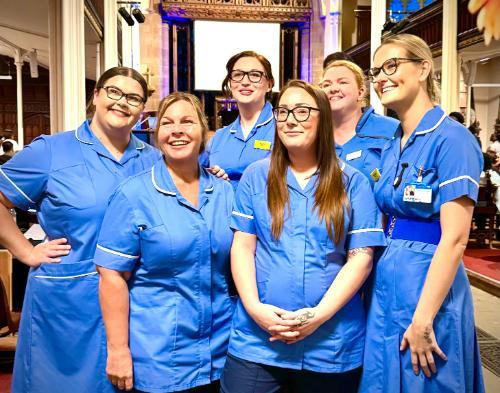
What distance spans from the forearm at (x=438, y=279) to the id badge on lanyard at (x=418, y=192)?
148 mm

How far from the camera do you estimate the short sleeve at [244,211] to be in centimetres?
192

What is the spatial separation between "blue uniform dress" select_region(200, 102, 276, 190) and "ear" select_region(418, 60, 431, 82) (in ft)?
3.06

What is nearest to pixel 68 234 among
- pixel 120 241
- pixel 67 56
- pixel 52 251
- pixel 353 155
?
pixel 52 251

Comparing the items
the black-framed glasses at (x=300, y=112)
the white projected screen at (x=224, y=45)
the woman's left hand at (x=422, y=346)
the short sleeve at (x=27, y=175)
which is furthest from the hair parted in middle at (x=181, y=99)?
the white projected screen at (x=224, y=45)

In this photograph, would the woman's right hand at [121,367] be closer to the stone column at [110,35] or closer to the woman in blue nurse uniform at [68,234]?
the woman in blue nurse uniform at [68,234]

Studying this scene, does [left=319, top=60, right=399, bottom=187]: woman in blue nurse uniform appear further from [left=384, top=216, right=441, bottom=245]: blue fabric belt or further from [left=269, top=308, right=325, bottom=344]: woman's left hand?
[left=269, top=308, right=325, bottom=344]: woman's left hand

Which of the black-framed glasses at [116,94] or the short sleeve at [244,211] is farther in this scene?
the black-framed glasses at [116,94]

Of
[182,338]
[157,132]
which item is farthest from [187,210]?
[182,338]

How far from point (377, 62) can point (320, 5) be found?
12.1m

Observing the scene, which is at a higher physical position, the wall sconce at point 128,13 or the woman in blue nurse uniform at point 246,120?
the wall sconce at point 128,13

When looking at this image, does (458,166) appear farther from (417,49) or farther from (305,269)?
(305,269)

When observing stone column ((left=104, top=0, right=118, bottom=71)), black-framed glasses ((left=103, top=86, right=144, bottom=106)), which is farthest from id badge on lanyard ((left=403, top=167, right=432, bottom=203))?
stone column ((left=104, top=0, right=118, bottom=71))

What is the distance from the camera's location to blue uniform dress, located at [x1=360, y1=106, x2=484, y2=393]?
1815 mm

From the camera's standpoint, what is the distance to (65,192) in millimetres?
2125
